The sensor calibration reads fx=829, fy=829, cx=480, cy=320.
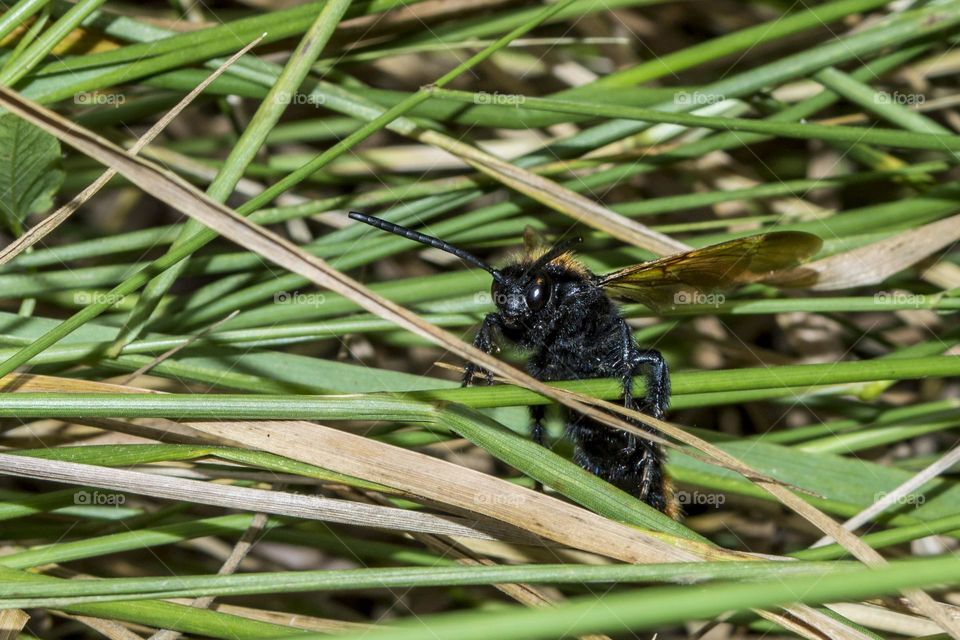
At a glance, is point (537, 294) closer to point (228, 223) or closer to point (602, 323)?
point (602, 323)

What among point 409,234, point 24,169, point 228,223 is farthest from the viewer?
point 24,169

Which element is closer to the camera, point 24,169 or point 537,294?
point 537,294

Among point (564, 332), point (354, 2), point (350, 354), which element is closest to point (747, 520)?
point (564, 332)

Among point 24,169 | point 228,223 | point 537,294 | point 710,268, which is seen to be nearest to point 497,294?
point 537,294

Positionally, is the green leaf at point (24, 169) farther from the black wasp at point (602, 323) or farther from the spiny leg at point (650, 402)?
the spiny leg at point (650, 402)

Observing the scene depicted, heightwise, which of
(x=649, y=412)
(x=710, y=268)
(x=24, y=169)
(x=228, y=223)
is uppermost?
(x=710, y=268)

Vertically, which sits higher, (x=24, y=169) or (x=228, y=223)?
(x=24, y=169)

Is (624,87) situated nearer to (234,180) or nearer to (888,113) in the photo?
(888,113)
